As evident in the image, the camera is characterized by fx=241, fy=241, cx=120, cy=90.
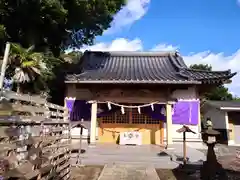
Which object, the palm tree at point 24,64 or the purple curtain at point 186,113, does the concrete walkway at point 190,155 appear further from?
the palm tree at point 24,64

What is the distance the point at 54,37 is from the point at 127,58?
20.3 ft

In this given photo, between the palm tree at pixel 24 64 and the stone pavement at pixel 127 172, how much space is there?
14.8 feet

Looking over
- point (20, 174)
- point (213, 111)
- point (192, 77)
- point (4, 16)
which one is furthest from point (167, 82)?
point (213, 111)

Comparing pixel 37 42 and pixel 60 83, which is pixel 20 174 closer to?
pixel 37 42

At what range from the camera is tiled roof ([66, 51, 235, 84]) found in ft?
38.1

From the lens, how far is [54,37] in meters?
11.8

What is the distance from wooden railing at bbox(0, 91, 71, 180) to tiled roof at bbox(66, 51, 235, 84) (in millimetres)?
6741

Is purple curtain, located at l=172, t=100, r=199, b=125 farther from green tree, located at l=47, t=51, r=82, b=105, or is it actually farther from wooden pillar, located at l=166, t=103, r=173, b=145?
green tree, located at l=47, t=51, r=82, b=105

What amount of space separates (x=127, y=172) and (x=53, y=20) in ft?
20.8

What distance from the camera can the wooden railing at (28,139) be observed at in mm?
2963

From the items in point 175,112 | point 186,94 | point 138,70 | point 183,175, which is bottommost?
point 183,175

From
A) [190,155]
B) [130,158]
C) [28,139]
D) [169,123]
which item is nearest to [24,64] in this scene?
[130,158]

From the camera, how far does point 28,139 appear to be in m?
3.53

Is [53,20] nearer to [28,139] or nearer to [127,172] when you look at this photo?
[127,172]
